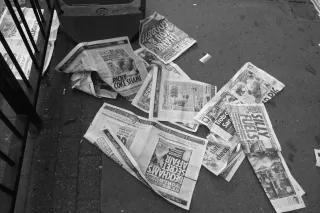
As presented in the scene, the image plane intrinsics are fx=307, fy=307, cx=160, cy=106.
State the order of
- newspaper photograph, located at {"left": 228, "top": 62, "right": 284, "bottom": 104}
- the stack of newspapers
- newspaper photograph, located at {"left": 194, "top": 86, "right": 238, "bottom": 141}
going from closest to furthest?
the stack of newspapers → newspaper photograph, located at {"left": 194, "top": 86, "right": 238, "bottom": 141} → newspaper photograph, located at {"left": 228, "top": 62, "right": 284, "bottom": 104}

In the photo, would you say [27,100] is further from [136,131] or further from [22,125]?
[136,131]

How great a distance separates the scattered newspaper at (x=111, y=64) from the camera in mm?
1544

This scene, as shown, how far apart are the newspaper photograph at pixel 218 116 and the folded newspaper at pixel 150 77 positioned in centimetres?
6

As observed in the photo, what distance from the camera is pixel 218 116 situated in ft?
4.98

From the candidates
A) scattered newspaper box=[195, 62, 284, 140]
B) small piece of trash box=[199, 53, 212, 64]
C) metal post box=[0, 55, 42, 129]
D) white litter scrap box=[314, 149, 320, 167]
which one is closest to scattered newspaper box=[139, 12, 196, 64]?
small piece of trash box=[199, 53, 212, 64]

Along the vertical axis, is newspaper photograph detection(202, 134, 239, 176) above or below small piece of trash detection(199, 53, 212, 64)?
below

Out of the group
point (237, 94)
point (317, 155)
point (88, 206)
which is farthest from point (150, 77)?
point (317, 155)

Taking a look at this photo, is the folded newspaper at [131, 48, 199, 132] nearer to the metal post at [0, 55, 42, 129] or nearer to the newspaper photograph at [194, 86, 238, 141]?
the newspaper photograph at [194, 86, 238, 141]

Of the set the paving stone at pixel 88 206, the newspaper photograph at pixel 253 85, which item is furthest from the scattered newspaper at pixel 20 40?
the newspaper photograph at pixel 253 85

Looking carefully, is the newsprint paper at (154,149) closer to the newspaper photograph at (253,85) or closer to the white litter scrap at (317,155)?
the newspaper photograph at (253,85)

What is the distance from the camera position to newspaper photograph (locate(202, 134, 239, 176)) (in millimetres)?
1368

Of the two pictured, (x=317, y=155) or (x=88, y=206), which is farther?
(x=317, y=155)

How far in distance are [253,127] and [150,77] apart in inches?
22.6

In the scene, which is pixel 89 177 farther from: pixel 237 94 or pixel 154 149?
pixel 237 94
